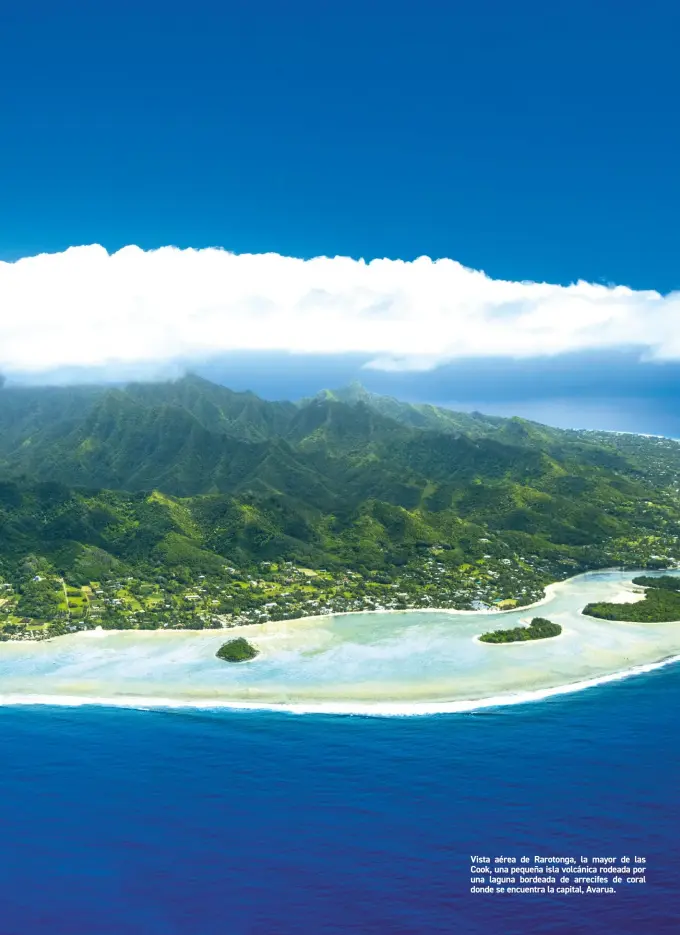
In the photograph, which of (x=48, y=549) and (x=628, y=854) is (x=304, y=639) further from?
(x=48, y=549)

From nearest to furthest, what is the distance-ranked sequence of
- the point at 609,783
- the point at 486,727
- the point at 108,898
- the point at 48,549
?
1. the point at 108,898
2. the point at 609,783
3. the point at 486,727
4. the point at 48,549

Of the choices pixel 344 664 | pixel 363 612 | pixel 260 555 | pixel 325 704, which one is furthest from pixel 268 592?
pixel 325 704

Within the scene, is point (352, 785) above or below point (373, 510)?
below

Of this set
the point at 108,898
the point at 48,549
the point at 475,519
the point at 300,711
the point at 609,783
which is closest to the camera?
the point at 108,898

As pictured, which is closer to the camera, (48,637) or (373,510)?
(48,637)

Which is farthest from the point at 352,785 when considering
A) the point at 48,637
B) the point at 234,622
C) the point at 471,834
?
the point at 48,637

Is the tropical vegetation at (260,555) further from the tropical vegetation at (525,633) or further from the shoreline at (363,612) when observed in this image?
the tropical vegetation at (525,633)

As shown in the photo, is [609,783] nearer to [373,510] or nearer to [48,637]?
[48,637]

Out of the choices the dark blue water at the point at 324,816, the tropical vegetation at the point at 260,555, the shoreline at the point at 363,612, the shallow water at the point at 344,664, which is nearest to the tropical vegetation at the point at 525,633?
the shallow water at the point at 344,664
